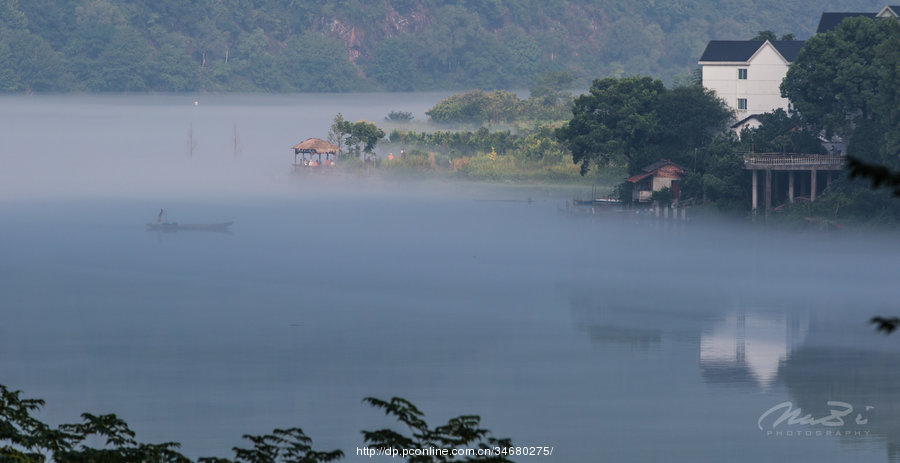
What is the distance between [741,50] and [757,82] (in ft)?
7.19

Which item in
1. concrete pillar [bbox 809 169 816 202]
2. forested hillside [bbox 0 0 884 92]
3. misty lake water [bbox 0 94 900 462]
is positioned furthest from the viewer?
forested hillside [bbox 0 0 884 92]

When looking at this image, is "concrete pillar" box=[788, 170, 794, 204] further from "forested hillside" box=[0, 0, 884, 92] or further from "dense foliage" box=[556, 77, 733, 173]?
"forested hillside" box=[0, 0, 884, 92]

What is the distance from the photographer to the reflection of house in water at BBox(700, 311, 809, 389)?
28953 mm

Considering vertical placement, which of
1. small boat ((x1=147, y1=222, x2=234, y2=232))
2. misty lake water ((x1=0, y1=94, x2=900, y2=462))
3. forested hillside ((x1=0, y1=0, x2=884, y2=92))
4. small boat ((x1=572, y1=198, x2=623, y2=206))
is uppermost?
forested hillside ((x1=0, y1=0, x2=884, y2=92))

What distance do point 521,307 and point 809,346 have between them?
994 centimetres

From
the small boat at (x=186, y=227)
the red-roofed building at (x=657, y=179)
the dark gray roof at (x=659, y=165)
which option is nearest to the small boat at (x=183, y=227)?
the small boat at (x=186, y=227)

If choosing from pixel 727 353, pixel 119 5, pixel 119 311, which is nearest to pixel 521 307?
pixel 727 353

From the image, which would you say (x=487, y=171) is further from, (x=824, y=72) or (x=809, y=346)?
(x=809, y=346)

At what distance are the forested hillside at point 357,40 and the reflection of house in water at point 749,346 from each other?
125887 millimetres

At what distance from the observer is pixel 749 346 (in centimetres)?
3241

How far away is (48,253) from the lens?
177 ft

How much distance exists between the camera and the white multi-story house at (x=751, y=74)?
203 feet

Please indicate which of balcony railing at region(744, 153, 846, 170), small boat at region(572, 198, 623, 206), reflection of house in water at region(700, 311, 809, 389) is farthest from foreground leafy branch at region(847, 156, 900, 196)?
small boat at region(572, 198, 623, 206)

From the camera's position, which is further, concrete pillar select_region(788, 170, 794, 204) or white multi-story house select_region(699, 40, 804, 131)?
white multi-story house select_region(699, 40, 804, 131)
